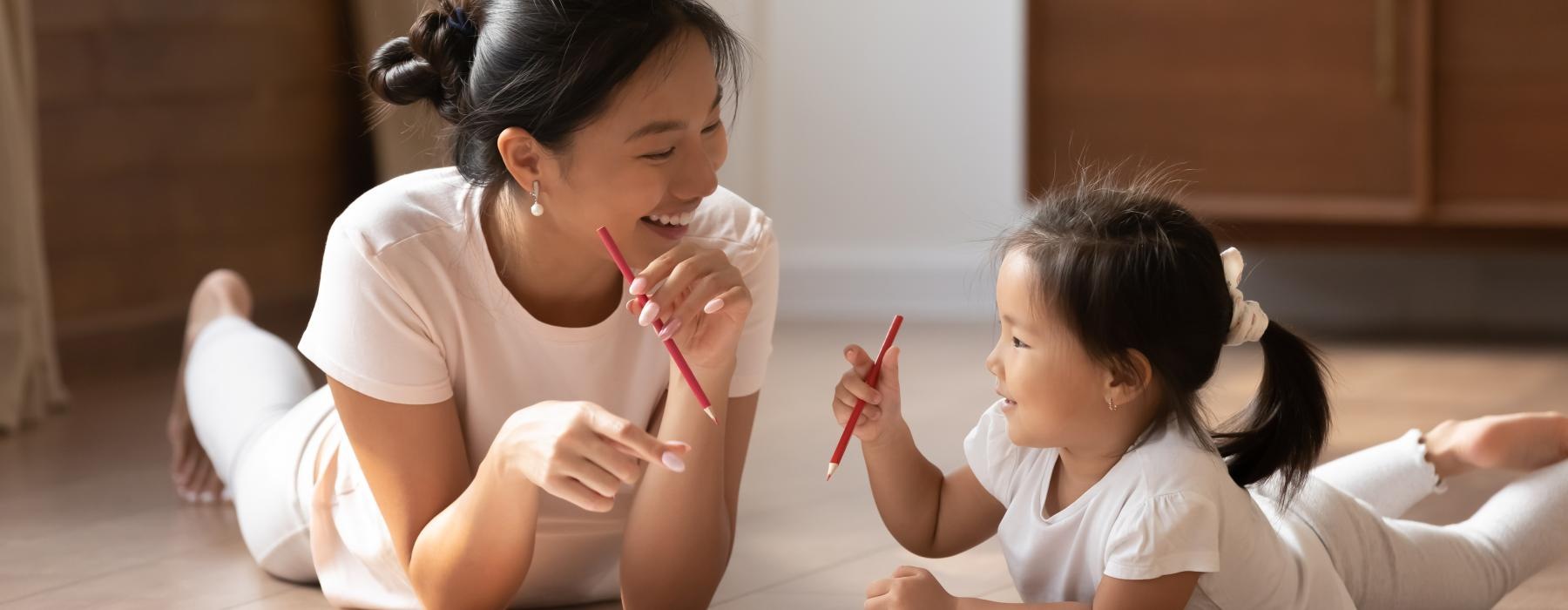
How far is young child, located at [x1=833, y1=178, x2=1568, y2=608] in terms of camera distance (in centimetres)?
124

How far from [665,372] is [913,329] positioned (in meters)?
1.98

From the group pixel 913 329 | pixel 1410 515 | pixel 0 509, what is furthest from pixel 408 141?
pixel 1410 515

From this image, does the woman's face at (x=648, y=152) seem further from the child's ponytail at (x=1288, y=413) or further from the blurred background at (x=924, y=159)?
the blurred background at (x=924, y=159)

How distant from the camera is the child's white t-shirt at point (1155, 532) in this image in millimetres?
1234

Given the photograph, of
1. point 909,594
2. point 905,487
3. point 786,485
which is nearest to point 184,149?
point 786,485

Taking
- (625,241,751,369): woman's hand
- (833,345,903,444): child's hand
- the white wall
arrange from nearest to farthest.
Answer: (625,241,751,369): woman's hand, (833,345,903,444): child's hand, the white wall

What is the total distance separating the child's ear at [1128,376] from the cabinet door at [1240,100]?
175 cm

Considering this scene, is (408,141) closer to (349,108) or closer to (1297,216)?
(349,108)

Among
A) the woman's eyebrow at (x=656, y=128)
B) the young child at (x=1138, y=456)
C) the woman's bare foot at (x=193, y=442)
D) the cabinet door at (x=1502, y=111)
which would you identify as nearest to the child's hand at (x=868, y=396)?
the young child at (x=1138, y=456)

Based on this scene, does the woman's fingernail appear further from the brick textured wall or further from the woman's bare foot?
the brick textured wall

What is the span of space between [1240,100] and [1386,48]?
0.87ft

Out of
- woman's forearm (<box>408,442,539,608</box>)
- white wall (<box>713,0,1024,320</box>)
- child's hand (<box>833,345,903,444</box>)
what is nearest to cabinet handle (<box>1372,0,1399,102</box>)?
white wall (<box>713,0,1024,320</box>)

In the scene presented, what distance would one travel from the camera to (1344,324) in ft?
11.3

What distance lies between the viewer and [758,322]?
1.52m
